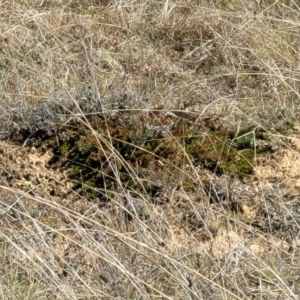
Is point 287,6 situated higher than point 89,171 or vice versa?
point 287,6

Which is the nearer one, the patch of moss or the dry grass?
the dry grass

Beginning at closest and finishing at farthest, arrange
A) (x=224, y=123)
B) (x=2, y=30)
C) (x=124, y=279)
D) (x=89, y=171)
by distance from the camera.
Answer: (x=124, y=279) < (x=89, y=171) < (x=224, y=123) < (x=2, y=30)

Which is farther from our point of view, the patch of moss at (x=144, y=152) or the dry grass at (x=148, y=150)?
the patch of moss at (x=144, y=152)

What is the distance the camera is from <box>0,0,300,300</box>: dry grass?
7.64 ft

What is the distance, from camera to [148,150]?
129 inches

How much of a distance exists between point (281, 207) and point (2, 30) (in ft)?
7.06

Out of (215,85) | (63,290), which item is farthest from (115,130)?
(63,290)

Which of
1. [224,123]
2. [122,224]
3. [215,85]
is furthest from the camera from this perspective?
[215,85]

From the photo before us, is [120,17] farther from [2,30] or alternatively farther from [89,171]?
[89,171]

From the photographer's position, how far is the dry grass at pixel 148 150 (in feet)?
7.64

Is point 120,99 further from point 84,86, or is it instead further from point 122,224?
point 122,224

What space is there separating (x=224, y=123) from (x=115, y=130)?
487 mm

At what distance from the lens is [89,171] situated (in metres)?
3.24

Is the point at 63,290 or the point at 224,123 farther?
the point at 224,123
